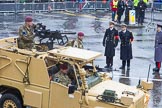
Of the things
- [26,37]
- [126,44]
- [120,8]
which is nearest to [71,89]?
[26,37]

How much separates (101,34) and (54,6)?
9770 millimetres

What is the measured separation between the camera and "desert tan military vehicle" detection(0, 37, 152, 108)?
35.4ft

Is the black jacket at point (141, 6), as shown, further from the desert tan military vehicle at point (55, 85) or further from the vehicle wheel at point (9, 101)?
the vehicle wheel at point (9, 101)

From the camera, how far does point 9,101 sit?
1196 cm

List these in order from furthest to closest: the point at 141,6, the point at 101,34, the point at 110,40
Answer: the point at 141,6
the point at 101,34
the point at 110,40

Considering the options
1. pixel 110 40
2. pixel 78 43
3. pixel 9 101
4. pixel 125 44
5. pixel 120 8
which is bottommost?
pixel 9 101

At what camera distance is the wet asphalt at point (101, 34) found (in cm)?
1688

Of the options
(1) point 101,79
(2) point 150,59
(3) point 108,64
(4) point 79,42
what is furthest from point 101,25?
(1) point 101,79

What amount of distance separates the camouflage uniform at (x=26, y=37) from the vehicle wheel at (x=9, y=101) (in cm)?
158

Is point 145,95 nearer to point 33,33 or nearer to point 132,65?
point 33,33

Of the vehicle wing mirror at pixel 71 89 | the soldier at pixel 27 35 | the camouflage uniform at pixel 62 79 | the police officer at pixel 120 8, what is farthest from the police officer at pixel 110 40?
the police officer at pixel 120 8

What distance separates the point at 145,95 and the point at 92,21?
63.5 feet

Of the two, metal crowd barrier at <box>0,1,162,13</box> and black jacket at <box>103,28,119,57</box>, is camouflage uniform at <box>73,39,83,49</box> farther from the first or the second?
metal crowd barrier at <box>0,1,162,13</box>

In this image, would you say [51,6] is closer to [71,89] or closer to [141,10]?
[141,10]
